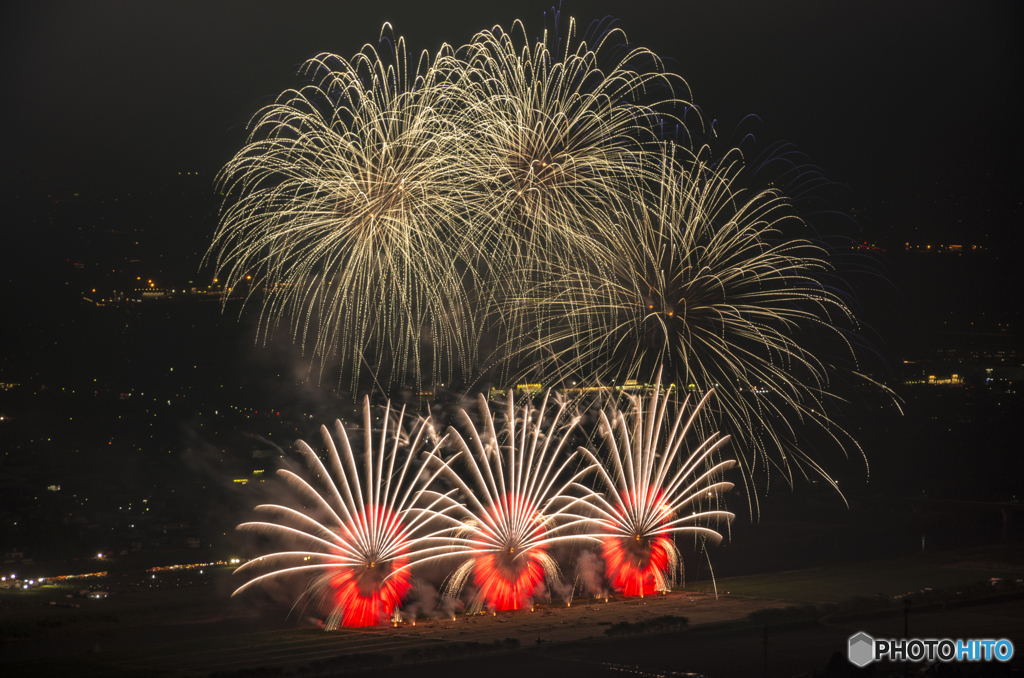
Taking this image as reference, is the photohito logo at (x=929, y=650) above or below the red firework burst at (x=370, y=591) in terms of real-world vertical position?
below

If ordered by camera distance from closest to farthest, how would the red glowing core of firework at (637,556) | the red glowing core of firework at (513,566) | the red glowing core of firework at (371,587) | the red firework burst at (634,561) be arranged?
the red glowing core of firework at (371,587) < the red glowing core of firework at (513,566) < the red glowing core of firework at (637,556) < the red firework burst at (634,561)

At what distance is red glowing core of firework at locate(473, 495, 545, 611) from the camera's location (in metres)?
32.9

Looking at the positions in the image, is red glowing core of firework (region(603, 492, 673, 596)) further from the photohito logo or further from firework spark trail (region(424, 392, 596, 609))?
the photohito logo

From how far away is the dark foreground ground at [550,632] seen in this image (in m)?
28.8

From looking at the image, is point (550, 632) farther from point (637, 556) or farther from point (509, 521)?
point (637, 556)

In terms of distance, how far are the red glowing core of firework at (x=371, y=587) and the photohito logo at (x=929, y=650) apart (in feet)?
52.2

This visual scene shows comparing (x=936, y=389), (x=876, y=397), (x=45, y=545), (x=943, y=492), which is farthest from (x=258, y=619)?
(x=936, y=389)

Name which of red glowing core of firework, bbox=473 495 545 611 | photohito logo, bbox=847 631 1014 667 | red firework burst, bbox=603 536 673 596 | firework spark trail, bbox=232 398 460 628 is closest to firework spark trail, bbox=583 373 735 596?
red firework burst, bbox=603 536 673 596

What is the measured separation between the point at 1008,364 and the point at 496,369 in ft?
252

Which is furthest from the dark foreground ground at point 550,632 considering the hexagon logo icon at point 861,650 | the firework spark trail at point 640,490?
the firework spark trail at point 640,490

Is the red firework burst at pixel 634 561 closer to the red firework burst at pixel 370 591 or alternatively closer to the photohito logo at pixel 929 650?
the red firework burst at pixel 370 591

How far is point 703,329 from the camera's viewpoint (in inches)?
1210

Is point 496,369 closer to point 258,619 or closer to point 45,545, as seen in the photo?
point 258,619

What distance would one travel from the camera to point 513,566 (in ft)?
114
